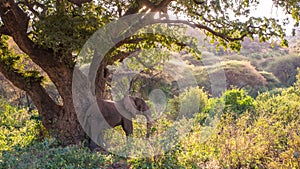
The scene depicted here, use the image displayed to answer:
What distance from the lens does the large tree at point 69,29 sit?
6.48 meters

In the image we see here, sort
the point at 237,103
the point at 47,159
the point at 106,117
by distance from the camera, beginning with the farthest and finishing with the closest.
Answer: the point at 237,103 → the point at 106,117 → the point at 47,159

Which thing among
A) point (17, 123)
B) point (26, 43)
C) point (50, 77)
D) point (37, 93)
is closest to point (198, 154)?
point (50, 77)

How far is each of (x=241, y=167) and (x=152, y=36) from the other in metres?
3.43

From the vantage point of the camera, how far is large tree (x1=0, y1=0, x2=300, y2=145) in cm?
648

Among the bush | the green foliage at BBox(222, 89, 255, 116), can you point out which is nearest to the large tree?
the green foliage at BBox(222, 89, 255, 116)

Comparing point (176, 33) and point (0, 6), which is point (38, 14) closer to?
point (0, 6)

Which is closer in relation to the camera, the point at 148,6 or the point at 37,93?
the point at 148,6

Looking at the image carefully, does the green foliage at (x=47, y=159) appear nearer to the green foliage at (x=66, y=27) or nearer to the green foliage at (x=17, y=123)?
the green foliage at (x=66, y=27)

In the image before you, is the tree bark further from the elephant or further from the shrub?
the shrub

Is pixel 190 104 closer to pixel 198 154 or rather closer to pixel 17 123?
pixel 17 123

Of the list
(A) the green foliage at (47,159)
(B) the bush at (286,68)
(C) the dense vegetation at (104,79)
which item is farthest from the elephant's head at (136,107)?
(B) the bush at (286,68)

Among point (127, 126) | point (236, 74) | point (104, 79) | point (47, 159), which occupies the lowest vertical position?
point (47, 159)

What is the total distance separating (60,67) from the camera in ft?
24.0

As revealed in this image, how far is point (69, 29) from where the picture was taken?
644 centimetres
